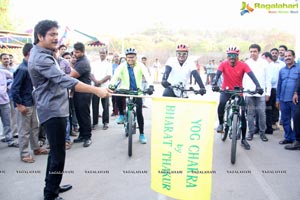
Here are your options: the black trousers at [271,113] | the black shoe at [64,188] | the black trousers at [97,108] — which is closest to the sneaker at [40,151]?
the black shoe at [64,188]

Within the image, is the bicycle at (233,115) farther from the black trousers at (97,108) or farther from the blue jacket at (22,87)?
the blue jacket at (22,87)

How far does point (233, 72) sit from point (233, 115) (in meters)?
1.10

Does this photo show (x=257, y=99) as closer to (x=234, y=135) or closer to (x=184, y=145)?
(x=234, y=135)

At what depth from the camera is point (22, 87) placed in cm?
540

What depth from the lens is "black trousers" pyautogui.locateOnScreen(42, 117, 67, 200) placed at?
365 centimetres

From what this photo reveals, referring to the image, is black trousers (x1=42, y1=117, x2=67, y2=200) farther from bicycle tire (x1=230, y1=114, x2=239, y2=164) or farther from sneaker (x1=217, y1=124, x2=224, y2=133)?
sneaker (x1=217, y1=124, x2=224, y2=133)

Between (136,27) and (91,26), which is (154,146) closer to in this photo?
(91,26)

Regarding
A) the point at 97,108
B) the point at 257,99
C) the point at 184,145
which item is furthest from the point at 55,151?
the point at 257,99

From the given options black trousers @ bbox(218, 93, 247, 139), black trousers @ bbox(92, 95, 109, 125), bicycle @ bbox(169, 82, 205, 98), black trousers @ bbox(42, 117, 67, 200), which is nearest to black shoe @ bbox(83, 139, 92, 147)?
black trousers @ bbox(92, 95, 109, 125)

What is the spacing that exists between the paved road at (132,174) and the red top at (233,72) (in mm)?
1311

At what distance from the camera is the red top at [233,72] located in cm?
619

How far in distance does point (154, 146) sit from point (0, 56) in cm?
550

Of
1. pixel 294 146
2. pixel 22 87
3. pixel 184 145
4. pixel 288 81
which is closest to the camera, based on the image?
pixel 184 145

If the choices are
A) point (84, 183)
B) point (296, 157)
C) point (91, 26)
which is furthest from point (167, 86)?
point (91, 26)
